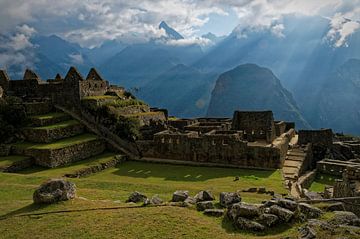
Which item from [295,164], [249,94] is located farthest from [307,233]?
[249,94]

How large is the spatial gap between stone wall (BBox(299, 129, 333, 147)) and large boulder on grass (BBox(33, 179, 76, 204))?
26.5 m

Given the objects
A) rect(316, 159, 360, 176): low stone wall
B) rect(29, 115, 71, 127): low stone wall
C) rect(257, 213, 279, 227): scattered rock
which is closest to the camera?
rect(257, 213, 279, 227): scattered rock

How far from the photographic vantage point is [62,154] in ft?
89.4

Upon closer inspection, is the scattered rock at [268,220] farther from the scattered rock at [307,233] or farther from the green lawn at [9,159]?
the green lawn at [9,159]

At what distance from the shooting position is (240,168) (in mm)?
26547

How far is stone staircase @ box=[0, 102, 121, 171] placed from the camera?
26.6 m

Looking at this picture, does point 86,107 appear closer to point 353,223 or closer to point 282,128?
point 282,128

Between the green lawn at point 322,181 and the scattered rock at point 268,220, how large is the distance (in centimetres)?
1521

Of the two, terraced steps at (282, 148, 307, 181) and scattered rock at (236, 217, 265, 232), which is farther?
terraced steps at (282, 148, 307, 181)

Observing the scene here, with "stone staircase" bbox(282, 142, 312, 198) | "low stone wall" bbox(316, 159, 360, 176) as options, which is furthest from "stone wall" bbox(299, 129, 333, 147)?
"low stone wall" bbox(316, 159, 360, 176)

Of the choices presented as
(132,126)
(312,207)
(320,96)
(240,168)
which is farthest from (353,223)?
(320,96)

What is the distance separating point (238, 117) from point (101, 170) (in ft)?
51.3

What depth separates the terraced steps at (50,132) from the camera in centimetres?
2931

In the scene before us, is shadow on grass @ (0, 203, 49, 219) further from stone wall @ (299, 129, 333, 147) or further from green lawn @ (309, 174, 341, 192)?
stone wall @ (299, 129, 333, 147)
